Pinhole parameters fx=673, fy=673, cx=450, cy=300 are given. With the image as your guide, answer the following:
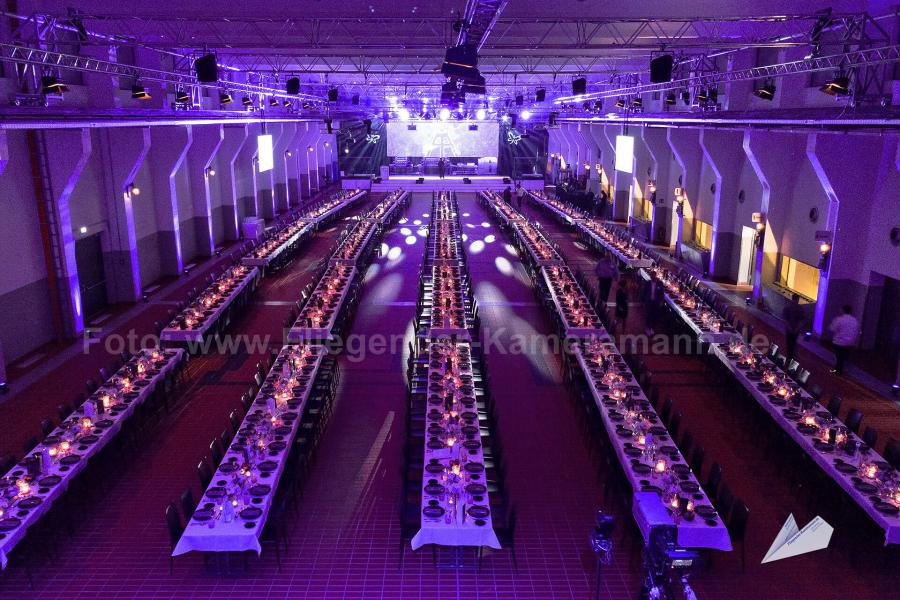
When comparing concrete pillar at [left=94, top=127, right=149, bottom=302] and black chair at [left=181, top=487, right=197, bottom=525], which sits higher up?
concrete pillar at [left=94, top=127, right=149, bottom=302]

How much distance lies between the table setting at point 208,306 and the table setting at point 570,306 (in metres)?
6.70

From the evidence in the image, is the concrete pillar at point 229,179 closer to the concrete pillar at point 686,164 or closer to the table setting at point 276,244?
the table setting at point 276,244

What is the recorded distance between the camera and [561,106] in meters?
34.5

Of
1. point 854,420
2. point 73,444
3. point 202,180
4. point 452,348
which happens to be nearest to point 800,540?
point 854,420

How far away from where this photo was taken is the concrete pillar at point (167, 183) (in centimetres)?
1781

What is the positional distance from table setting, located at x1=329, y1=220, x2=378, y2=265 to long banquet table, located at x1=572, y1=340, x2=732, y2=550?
8529 mm

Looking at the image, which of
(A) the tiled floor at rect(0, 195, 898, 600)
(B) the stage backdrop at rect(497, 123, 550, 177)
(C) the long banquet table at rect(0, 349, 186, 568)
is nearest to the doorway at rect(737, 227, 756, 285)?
(A) the tiled floor at rect(0, 195, 898, 600)

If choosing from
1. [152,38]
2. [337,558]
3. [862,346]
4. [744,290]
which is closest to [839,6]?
[862,346]

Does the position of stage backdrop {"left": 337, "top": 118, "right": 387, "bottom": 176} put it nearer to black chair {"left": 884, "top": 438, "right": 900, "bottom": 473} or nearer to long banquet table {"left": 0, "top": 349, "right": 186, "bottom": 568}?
long banquet table {"left": 0, "top": 349, "right": 186, "bottom": 568}

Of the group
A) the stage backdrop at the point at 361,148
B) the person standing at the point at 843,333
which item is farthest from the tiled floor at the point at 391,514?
the stage backdrop at the point at 361,148

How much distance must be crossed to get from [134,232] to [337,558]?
11.9 meters

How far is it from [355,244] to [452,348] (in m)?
9.16

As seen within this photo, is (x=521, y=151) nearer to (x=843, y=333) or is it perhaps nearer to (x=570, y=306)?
(x=570, y=306)

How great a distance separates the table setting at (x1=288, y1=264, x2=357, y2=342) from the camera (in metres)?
11.9
